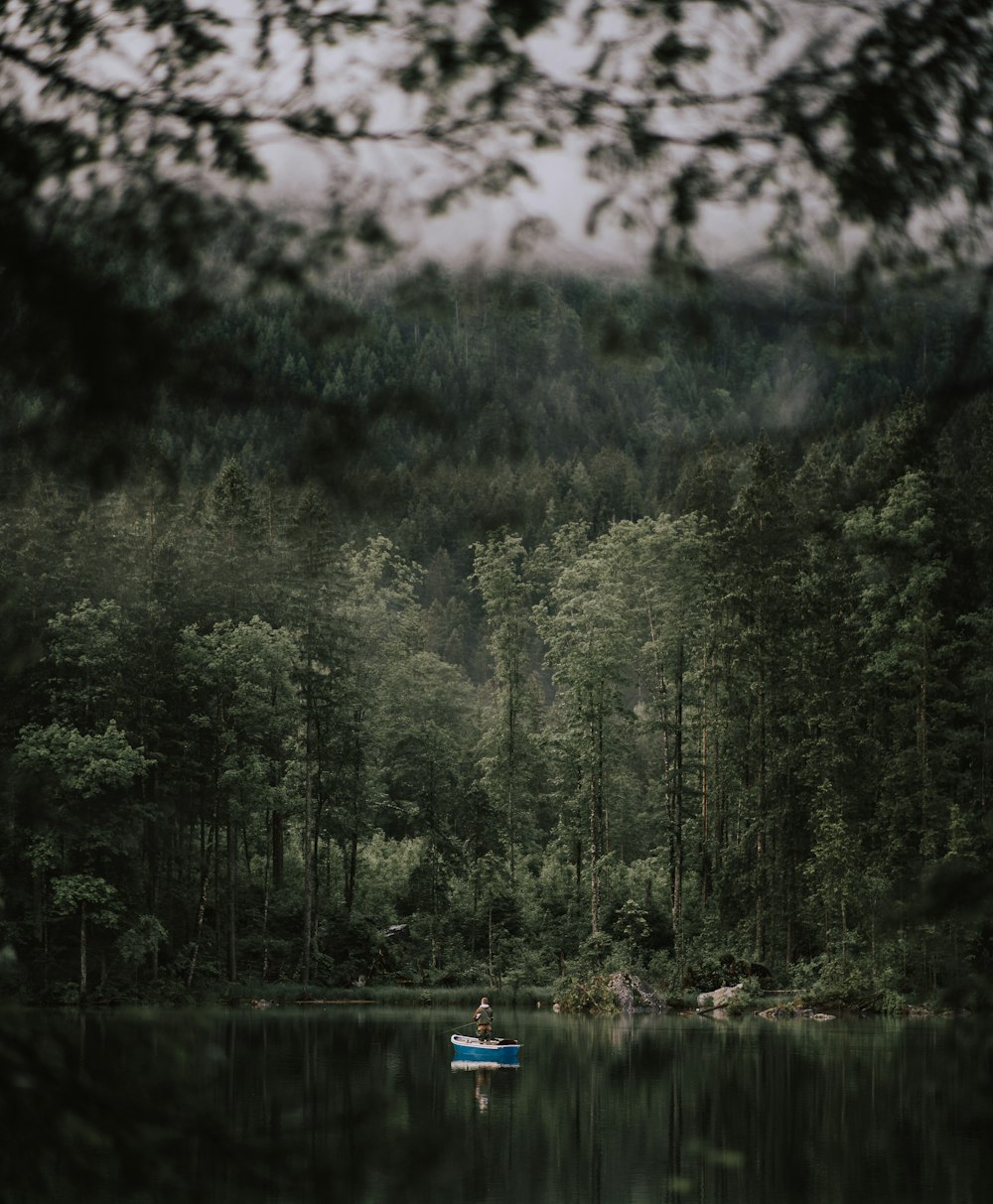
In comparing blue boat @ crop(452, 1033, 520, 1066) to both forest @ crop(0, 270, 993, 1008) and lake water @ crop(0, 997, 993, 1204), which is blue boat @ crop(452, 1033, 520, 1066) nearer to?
lake water @ crop(0, 997, 993, 1204)

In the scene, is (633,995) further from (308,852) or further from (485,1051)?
(485,1051)

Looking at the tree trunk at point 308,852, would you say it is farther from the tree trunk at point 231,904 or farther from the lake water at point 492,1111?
the lake water at point 492,1111

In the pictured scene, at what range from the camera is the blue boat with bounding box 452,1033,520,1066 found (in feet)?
76.8

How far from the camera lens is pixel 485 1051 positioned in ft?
76.9

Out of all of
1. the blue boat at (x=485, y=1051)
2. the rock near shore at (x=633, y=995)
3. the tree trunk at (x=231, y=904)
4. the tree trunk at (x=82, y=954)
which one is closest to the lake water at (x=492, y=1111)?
the blue boat at (x=485, y=1051)

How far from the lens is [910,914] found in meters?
3.03

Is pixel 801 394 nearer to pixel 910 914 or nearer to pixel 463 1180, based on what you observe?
pixel 910 914

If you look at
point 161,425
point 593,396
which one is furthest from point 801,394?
point 161,425

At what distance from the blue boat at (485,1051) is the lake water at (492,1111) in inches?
7.7

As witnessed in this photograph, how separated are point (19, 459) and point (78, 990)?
26901mm

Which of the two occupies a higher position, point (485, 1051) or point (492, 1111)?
point (485, 1051)

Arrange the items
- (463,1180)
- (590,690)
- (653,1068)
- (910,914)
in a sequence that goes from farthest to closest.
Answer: (590,690)
(653,1068)
(463,1180)
(910,914)

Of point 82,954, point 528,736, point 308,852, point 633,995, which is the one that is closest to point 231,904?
point 308,852

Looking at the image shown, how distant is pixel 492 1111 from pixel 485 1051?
Answer: 351 centimetres
